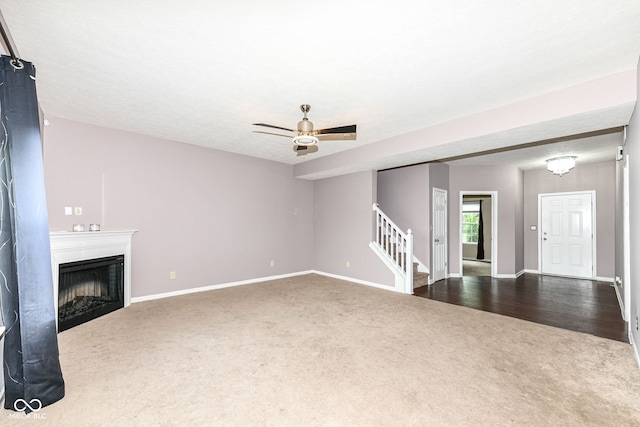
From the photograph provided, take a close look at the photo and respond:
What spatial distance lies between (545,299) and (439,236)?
217 cm

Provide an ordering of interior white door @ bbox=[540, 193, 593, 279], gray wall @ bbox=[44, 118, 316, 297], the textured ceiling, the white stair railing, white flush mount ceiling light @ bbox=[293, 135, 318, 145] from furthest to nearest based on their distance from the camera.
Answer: interior white door @ bbox=[540, 193, 593, 279] → the white stair railing → gray wall @ bbox=[44, 118, 316, 297] → white flush mount ceiling light @ bbox=[293, 135, 318, 145] → the textured ceiling

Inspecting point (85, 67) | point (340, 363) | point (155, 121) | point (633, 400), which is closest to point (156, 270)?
point (155, 121)

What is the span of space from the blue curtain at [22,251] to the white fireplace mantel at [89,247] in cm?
147

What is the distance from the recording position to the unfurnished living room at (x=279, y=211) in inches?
76.8

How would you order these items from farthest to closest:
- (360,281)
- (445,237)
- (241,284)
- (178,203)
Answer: (445,237), (360,281), (241,284), (178,203)

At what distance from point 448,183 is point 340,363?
5626 mm

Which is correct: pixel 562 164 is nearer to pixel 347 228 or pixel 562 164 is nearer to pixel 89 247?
pixel 347 228

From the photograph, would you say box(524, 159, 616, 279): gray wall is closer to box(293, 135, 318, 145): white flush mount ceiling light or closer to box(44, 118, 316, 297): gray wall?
box(44, 118, 316, 297): gray wall

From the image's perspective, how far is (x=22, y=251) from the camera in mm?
1935

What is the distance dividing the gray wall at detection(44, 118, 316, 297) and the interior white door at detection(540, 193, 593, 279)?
201 inches

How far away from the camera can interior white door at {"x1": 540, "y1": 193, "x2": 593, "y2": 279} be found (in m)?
6.51

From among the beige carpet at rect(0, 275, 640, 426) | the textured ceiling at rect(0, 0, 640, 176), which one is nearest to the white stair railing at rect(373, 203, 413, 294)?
the beige carpet at rect(0, 275, 640, 426)

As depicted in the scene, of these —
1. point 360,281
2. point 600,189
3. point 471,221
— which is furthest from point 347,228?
point 471,221

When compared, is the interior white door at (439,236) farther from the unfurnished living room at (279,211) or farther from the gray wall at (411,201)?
the gray wall at (411,201)
